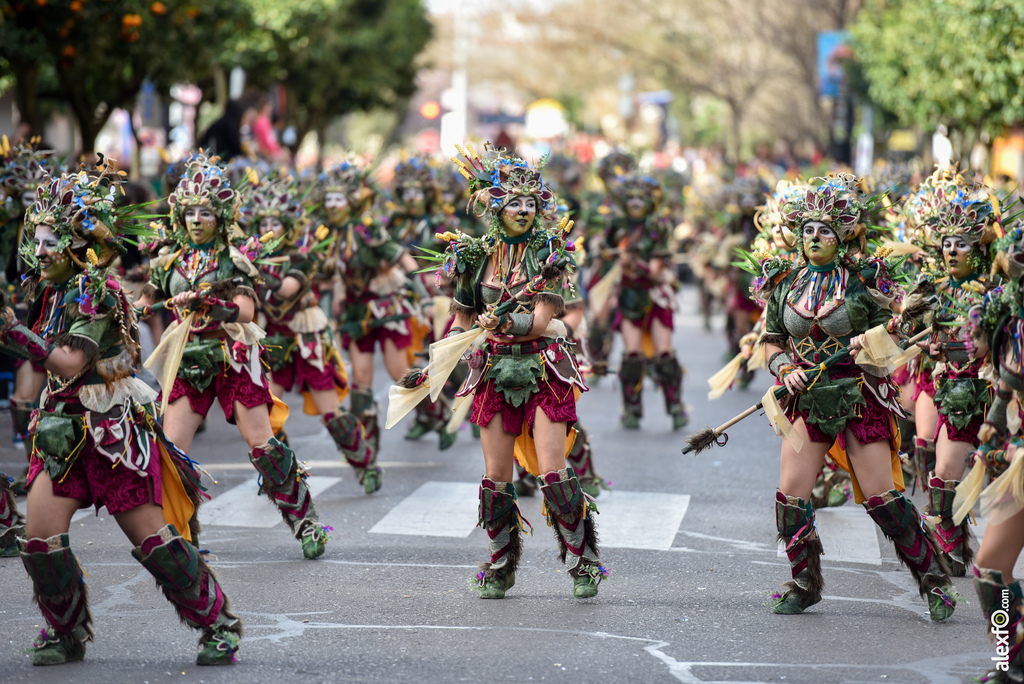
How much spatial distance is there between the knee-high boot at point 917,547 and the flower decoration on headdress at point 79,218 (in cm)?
368

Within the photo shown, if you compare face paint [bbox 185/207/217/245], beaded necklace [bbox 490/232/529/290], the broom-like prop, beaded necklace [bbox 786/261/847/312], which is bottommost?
the broom-like prop

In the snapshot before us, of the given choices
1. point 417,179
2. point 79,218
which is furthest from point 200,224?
point 417,179

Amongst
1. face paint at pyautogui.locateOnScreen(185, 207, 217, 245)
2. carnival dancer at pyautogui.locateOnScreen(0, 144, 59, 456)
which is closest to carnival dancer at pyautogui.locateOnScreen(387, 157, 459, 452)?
carnival dancer at pyautogui.locateOnScreen(0, 144, 59, 456)

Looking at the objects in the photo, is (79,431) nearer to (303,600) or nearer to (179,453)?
(179,453)

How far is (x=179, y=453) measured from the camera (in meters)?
5.69

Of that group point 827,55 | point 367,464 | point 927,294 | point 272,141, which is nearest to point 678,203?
point 272,141

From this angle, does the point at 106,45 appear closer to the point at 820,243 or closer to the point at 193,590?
the point at 820,243

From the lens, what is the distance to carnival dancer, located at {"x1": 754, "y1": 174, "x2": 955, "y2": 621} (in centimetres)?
634

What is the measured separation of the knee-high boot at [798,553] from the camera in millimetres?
6375

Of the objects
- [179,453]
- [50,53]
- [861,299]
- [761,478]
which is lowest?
[761,478]

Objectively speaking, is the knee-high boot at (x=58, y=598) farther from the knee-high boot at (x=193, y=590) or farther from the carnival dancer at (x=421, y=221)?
the carnival dancer at (x=421, y=221)

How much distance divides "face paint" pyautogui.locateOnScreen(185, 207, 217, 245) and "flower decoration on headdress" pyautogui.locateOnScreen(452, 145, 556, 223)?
4.94 feet

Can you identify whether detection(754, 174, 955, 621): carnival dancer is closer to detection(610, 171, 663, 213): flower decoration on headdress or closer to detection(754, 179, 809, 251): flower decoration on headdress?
detection(754, 179, 809, 251): flower decoration on headdress

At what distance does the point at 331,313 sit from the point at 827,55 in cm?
1967
